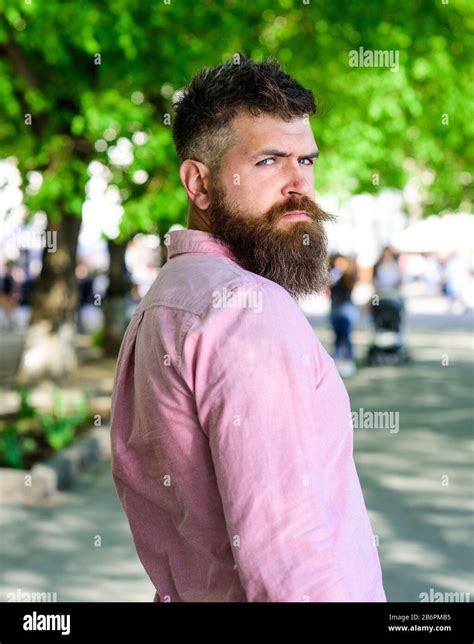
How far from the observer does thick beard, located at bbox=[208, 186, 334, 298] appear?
188 centimetres

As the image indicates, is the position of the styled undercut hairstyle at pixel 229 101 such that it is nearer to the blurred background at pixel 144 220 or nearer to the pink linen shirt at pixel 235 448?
the pink linen shirt at pixel 235 448

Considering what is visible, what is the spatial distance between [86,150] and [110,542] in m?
5.12

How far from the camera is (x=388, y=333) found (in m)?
19.3

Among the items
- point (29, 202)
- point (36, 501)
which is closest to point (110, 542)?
point (36, 501)

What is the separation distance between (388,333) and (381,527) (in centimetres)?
1191

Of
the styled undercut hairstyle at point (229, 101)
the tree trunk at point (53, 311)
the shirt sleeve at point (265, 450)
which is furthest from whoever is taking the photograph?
the tree trunk at point (53, 311)

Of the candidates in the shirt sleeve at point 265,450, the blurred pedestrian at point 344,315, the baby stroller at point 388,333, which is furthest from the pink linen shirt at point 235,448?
the baby stroller at point 388,333

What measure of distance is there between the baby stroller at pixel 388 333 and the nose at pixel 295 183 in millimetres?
16217

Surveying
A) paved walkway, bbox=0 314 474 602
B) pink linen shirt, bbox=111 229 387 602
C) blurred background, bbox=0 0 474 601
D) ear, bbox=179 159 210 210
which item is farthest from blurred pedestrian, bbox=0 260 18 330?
pink linen shirt, bbox=111 229 387 602

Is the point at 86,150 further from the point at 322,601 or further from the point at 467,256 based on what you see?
the point at 467,256

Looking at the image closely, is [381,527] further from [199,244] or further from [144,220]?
[199,244]

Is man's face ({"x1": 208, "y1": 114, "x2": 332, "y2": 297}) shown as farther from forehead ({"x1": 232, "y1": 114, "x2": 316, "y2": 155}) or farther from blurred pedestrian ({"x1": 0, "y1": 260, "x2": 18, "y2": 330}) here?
blurred pedestrian ({"x1": 0, "y1": 260, "x2": 18, "y2": 330})

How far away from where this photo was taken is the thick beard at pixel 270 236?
6.17 feet

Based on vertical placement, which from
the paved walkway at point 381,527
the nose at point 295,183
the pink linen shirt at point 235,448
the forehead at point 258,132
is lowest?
the paved walkway at point 381,527
